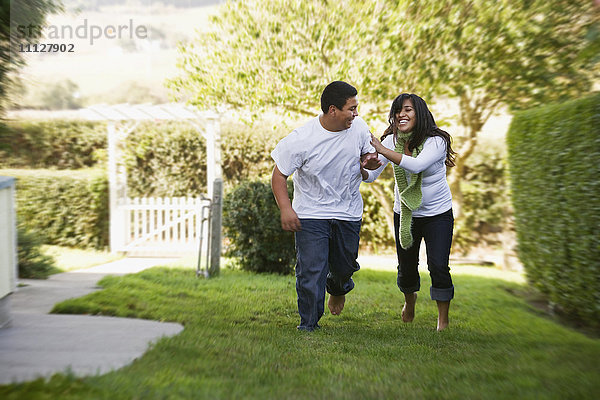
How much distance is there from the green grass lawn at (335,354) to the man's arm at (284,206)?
2.62ft

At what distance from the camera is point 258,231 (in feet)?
27.8

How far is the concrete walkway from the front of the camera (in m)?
3.12

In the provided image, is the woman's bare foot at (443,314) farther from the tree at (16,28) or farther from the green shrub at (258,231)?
the green shrub at (258,231)

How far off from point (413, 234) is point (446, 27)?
5102 millimetres

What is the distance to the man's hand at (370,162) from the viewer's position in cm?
457

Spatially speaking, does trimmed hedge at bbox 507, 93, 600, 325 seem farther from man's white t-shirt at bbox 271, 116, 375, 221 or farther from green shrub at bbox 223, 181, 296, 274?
green shrub at bbox 223, 181, 296, 274

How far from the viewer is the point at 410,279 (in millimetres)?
5035

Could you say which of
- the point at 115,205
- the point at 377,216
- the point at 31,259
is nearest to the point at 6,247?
the point at 31,259

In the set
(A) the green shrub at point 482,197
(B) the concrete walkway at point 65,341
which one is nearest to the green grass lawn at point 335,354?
(B) the concrete walkway at point 65,341

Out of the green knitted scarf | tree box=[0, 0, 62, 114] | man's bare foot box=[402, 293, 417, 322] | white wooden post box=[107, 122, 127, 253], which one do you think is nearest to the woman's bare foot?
man's bare foot box=[402, 293, 417, 322]

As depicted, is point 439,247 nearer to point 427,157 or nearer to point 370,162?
point 427,157

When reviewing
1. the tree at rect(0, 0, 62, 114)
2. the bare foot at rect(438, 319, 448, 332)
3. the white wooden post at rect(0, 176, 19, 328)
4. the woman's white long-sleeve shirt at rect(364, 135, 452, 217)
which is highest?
the tree at rect(0, 0, 62, 114)

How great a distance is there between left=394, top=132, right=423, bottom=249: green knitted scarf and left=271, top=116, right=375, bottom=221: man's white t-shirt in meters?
0.30

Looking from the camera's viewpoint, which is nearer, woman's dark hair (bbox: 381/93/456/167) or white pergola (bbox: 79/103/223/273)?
woman's dark hair (bbox: 381/93/456/167)
